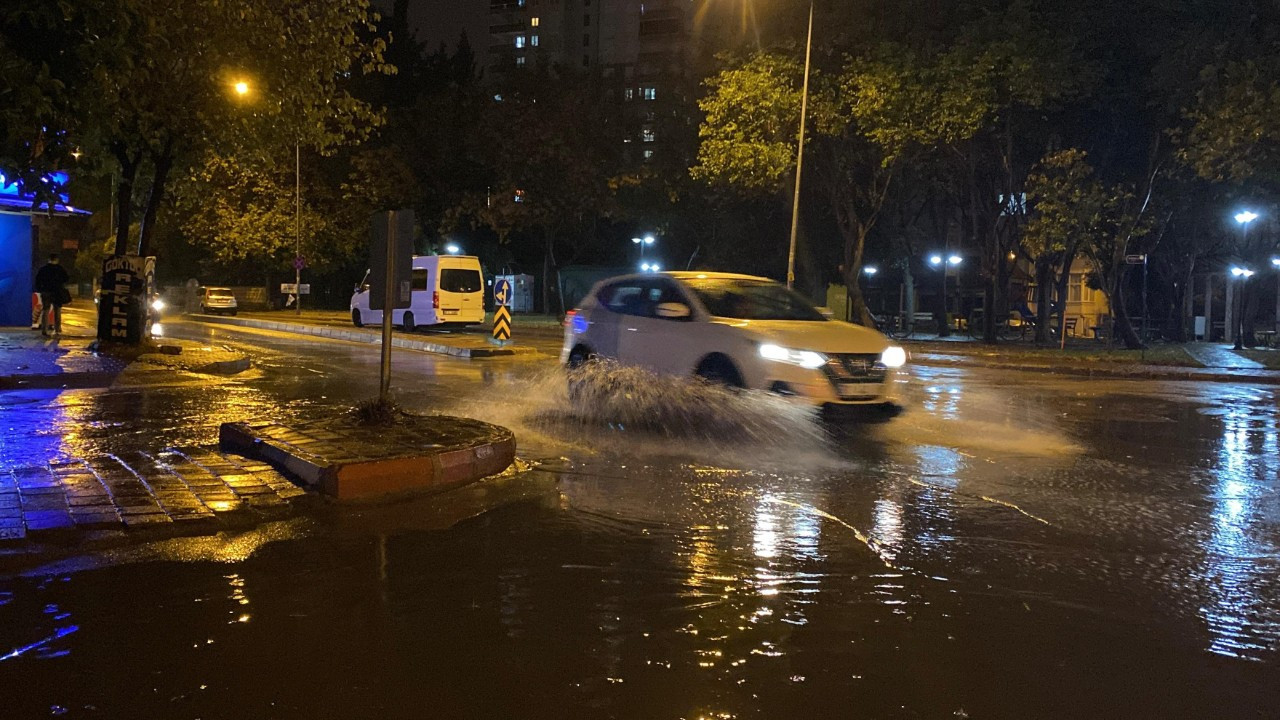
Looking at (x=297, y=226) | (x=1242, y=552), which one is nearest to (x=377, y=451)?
(x=1242, y=552)

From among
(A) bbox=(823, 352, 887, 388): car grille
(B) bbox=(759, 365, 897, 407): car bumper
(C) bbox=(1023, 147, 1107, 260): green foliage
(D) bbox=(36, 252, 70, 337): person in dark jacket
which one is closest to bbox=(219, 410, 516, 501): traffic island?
(B) bbox=(759, 365, 897, 407): car bumper

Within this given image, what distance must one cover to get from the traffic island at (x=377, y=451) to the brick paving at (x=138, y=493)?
0.68 ft

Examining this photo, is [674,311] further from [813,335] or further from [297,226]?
[297,226]

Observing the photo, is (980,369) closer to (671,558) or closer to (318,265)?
(671,558)

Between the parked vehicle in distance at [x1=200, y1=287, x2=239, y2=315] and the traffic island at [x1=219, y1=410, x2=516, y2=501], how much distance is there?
43.0 meters

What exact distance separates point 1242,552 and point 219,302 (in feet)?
162

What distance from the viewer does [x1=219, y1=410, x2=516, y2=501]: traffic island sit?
25.3 ft

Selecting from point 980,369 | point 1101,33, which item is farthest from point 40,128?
point 1101,33

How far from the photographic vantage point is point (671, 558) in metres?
6.07

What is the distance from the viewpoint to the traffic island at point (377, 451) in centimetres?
771

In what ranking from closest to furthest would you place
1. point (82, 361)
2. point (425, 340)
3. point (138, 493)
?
point (138, 493) → point (82, 361) → point (425, 340)

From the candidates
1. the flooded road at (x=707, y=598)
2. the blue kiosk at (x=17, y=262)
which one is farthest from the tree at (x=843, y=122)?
the flooded road at (x=707, y=598)

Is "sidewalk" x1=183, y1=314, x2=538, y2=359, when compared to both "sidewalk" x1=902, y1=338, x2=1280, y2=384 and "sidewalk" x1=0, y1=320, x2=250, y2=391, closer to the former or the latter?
"sidewalk" x1=0, y1=320, x2=250, y2=391

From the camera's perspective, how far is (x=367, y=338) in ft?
91.0
